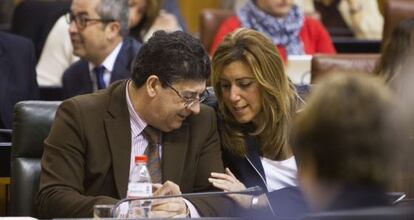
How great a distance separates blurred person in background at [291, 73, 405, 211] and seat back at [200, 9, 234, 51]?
4.14 meters

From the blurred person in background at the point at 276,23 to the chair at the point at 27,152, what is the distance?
2.25 m

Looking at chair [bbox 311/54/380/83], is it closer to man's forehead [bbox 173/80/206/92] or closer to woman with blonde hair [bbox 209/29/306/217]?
woman with blonde hair [bbox 209/29/306/217]

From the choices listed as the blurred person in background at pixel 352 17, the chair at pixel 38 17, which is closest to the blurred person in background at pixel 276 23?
the chair at pixel 38 17

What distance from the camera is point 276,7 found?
6.05 meters

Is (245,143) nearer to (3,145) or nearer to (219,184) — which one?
(219,184)

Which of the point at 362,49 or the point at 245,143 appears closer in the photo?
the point at 245,143

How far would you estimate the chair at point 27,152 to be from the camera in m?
3.81

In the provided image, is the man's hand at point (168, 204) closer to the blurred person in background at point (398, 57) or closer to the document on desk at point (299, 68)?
the blurred person in background at point (398, 57)

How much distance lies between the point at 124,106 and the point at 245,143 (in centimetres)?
49

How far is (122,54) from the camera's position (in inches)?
206

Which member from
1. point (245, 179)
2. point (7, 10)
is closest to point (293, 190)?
point (245, 179)

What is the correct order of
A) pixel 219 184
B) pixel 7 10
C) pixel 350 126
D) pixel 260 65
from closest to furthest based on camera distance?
pixel 350 126, pixel 219 184, pixel 260 65, pixel 7 10

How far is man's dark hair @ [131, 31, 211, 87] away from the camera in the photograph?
11.9 feet

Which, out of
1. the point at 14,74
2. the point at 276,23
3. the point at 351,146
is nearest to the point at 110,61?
the point at 14,74
